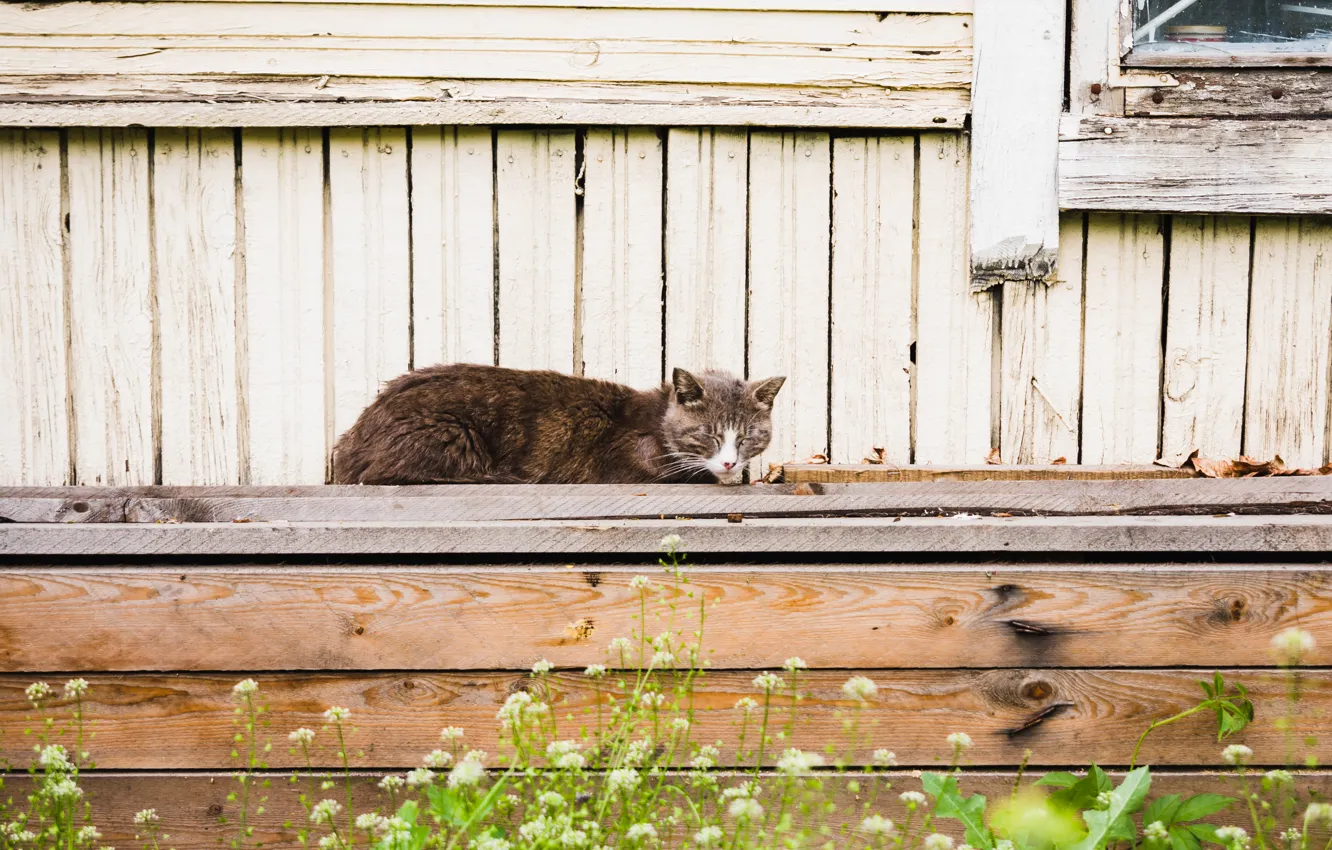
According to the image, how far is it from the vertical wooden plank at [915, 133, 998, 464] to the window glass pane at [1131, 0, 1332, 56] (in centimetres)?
86

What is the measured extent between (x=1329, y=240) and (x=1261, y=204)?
1.10ft

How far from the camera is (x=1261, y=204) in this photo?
3.44 metres

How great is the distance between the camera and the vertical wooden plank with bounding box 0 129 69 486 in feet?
11.5

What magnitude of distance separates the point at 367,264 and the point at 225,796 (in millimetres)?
2002

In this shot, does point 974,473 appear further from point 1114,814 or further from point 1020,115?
point 1114,814

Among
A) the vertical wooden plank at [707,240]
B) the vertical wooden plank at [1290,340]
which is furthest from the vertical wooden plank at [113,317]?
the vertical wooden plank at [1290,340]

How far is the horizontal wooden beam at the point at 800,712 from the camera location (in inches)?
82.8

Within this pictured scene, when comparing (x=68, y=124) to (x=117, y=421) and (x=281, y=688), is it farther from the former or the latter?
(x=281, y=688)

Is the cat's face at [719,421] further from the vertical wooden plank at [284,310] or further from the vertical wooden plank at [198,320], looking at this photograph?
the vertical wooden plank at [198,320]

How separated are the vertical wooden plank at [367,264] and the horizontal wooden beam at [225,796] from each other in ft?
5.55

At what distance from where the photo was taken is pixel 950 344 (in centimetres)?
359

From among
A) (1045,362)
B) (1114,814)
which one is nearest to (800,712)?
(1114,814)

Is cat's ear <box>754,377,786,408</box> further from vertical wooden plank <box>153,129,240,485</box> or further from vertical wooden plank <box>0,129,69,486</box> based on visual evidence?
vertical wooden plank <box>0,129,69,486</box>

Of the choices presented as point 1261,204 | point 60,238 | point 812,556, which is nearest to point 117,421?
point 60,238
